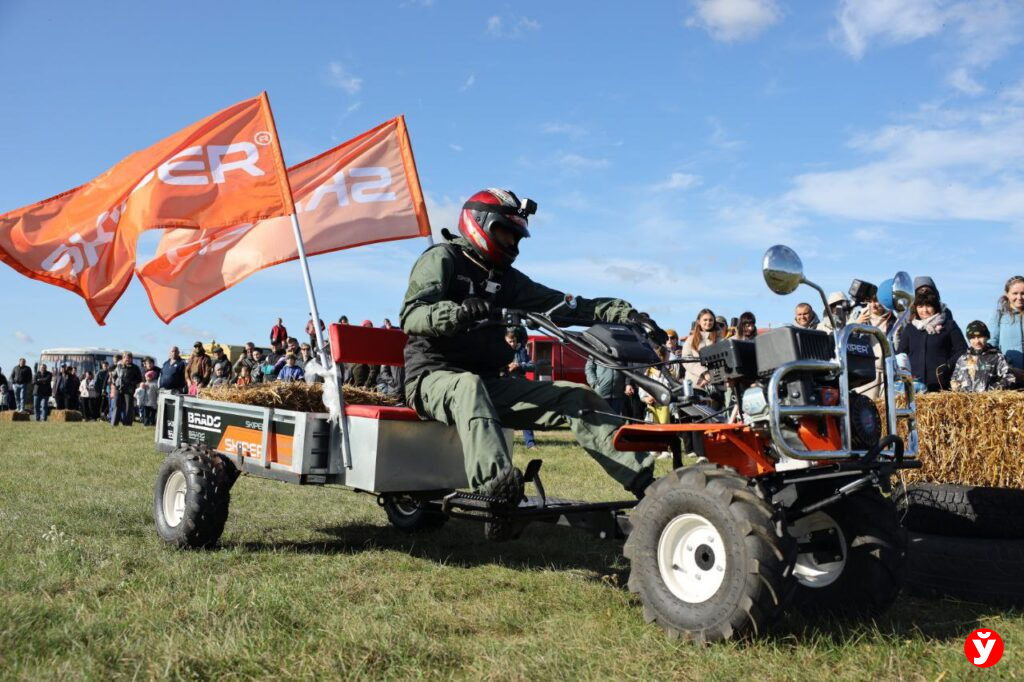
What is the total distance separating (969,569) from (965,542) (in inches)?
6.9

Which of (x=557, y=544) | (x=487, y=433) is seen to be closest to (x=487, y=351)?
(x=487, y=433)

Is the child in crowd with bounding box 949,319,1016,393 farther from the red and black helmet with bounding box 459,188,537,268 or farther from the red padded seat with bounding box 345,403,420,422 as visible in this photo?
the red padded seat with bounding box 345,403,420,422

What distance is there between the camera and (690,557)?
3832 millimetres

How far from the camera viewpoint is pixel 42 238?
716cm

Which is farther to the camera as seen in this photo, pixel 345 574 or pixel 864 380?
pixel 345 574

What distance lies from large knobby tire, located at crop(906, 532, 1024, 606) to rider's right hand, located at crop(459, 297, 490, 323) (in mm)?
2520

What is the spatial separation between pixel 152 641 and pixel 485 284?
9.44 ft

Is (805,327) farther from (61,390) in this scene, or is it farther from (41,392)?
(61,390)

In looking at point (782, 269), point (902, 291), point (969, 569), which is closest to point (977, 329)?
point (969, 569)

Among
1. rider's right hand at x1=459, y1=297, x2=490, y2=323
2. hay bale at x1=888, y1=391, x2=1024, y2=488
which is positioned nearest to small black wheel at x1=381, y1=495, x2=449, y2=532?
rider's right hand at x1=459, y1=297, x2=490, y2=323

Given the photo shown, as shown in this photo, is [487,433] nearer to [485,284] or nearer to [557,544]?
[485,284]

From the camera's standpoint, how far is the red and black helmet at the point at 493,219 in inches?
207

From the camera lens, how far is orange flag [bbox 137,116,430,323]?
7.59 metres

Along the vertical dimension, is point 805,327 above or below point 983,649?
above
